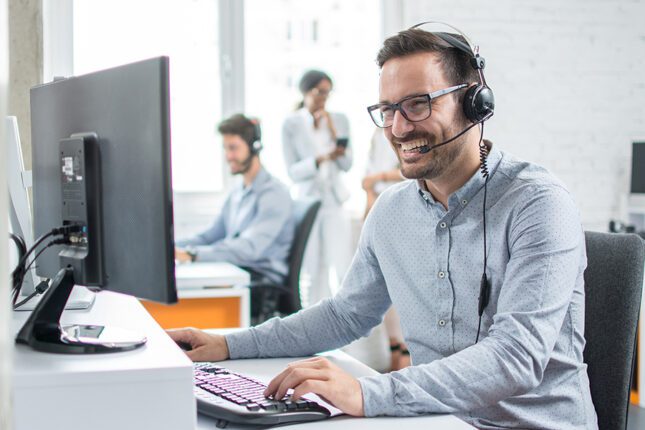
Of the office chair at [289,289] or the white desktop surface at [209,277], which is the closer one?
the white desktop surface at [209,277]

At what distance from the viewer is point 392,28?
5250mm

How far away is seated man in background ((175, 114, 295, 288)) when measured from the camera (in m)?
3.57

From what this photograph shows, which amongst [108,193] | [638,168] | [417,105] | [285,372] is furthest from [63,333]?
[638,168]

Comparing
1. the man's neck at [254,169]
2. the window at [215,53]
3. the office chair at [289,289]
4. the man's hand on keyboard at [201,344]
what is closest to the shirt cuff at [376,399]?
the man's hand on keyboard at [201,344]

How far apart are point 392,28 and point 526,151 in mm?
1268

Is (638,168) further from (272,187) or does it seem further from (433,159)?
(433,159)

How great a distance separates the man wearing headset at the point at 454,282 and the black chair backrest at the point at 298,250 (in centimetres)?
178

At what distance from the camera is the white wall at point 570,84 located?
17.6 ft

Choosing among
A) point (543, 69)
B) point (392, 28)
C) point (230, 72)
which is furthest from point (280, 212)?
point (543, 69)

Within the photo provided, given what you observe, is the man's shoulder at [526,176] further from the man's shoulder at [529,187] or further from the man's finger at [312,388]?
the man's finger at [312,388]

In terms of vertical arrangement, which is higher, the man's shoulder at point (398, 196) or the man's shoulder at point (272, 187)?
the man's shoulder at point (398, 196)

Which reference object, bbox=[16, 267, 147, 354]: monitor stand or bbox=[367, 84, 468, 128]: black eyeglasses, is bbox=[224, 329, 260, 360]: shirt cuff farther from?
bbox=[367, 84, 468, 128]: black eyeglasses

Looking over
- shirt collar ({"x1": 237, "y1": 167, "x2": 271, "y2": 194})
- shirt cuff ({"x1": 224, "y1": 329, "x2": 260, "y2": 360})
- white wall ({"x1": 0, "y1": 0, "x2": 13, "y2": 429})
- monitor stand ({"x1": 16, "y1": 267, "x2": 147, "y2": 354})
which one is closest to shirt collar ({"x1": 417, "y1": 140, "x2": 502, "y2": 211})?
shirt cuff ({"x1": 224, "y1": 329, "x2": 260, "y2": 360})

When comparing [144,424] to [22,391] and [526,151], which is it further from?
[526,151]
